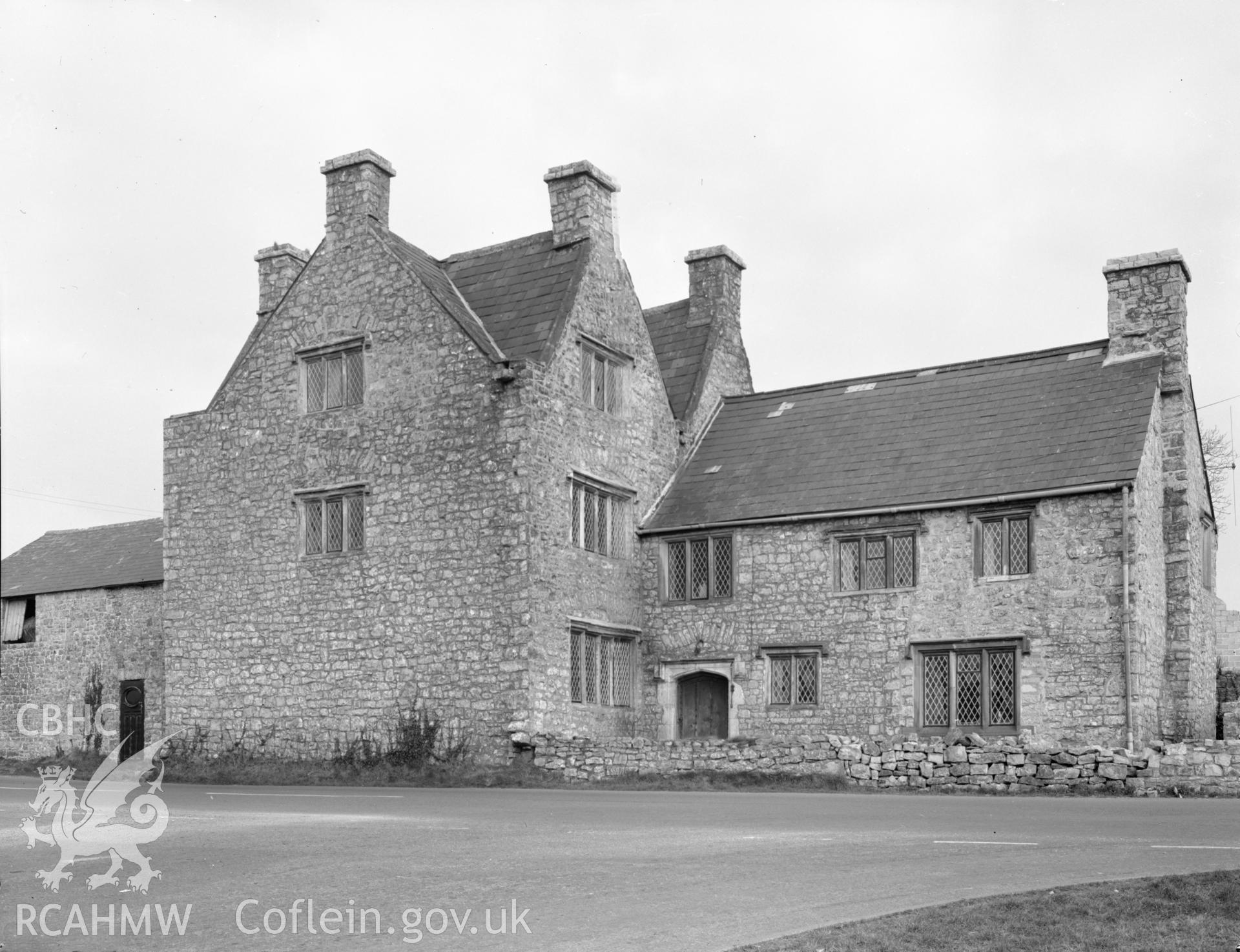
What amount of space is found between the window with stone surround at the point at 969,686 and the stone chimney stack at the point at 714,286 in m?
11.7

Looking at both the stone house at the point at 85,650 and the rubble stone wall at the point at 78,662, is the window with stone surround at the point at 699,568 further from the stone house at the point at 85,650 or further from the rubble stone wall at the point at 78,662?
the rubble stone wall at the point at 78,662

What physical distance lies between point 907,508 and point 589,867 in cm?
1670

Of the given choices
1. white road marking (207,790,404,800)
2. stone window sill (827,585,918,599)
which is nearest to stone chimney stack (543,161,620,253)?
stone window sill (827,585,918,599)

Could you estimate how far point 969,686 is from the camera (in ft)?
87.7

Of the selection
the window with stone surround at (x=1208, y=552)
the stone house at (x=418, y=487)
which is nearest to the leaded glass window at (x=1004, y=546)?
the window with stone surround at (x=1208, y=552)

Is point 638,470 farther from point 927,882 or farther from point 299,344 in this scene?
point 927,882

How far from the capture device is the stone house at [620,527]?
87.2ft

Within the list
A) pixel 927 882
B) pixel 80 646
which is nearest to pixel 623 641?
pixel 80 646

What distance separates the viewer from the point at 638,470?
3084 cm

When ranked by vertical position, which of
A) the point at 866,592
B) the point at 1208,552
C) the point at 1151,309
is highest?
the point at 1151,309

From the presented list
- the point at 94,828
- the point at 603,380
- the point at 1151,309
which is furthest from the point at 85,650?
the point at 1151,309

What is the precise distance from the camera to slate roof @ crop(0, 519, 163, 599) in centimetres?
3741

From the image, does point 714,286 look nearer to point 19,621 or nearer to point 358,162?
point 358,162

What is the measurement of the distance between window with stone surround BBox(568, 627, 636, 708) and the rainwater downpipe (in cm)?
955
